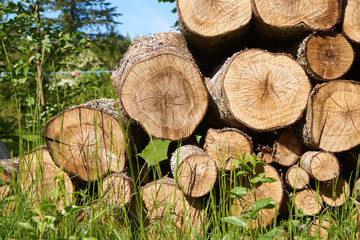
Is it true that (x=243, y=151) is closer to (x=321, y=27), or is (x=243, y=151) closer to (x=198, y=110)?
(x=198, y=110)

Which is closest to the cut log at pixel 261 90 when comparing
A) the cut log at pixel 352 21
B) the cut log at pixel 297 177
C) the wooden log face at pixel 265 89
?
the wooden log face at pixel 265 89

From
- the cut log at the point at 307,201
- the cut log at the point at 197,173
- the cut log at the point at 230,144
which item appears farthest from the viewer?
the cut log at the point at 307,201

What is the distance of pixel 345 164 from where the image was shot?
7.40ft

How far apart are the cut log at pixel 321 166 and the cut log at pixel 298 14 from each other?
70cm

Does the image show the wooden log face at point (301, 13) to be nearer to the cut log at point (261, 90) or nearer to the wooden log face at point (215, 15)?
the wooden log face at point (215, 15)

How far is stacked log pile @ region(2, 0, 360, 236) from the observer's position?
1.78 meters

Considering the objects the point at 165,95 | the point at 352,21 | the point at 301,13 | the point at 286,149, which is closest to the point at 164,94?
the point at 165,95

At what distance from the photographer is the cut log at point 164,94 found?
1.78 metres

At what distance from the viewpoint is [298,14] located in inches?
74.7

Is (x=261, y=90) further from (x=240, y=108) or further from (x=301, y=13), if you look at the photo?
(x=301, y=13)

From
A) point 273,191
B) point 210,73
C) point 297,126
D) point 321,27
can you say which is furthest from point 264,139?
point 321,27

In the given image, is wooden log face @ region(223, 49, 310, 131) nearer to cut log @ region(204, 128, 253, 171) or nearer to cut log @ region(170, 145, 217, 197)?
cut log @ region(204, 128, 253, 171)

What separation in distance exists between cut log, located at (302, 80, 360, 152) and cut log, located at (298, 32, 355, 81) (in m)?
0.07

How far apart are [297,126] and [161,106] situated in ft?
2.62
